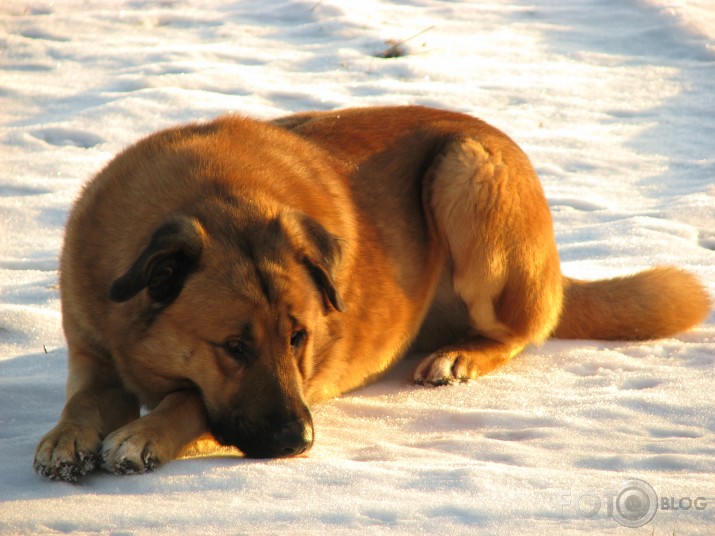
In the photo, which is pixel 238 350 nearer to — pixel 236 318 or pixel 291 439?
pixel 236 318

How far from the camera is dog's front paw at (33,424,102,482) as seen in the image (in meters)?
3.21

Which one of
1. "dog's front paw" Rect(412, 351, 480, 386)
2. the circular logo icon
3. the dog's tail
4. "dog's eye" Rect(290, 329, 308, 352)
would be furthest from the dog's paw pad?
the dog's tail

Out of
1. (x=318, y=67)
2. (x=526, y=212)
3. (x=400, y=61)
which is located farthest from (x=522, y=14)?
(x=526, y=212)

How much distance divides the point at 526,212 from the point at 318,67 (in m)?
4.90

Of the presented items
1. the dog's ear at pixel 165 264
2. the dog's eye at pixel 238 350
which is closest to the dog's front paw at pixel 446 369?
the dog's eye at pixel 238 350

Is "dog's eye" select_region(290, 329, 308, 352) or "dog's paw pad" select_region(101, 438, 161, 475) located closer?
"dog's paw pad" select_region(101, 438, 161, 475)

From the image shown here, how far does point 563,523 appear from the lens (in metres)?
2.92

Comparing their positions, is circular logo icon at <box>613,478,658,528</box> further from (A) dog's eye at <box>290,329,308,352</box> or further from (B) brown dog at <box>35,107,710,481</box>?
(A) dog's eye at <box>290,329,308,352</box>

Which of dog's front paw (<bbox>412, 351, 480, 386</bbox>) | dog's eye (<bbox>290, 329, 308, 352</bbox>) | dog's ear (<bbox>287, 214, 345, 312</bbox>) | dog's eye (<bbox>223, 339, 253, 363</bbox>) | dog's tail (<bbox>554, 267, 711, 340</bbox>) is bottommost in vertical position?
dog's front paw (<bbox>412, 351, 480, 386</bbox>)

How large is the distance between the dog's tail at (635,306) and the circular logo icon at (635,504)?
201 centimetres

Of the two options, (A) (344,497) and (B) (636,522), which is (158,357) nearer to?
(A) (344,497)

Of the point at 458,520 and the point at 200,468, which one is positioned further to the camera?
the point at 200,468

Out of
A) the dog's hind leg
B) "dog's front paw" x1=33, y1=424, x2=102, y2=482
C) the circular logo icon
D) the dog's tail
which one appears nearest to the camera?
the circular logo icon

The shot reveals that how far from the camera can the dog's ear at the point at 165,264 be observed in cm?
325
